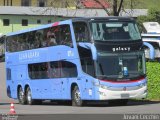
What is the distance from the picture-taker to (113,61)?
2430cm

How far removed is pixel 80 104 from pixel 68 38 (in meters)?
3.14

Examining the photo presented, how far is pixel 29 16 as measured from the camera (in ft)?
281

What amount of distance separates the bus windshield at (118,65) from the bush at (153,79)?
5223 millimetres

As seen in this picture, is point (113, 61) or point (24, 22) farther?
point (24, 22)

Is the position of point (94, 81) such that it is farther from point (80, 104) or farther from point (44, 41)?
point (44, 41)

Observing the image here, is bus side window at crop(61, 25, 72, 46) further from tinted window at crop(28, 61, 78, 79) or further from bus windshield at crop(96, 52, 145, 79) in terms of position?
bus windshield at crop(96, 52, 145, 79)

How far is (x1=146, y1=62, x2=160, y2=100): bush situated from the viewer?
29.8 meters

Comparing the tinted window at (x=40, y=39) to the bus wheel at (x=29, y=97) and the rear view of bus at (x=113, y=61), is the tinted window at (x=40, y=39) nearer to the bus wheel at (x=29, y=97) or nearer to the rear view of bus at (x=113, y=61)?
the rear view of bus at (x=113, y=61)

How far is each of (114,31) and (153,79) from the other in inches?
248

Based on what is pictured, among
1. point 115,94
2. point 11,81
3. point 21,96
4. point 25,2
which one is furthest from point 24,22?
point 115,94

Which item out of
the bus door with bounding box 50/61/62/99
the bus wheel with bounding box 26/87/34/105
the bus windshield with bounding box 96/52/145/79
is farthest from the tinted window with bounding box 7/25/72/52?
the bus wheel with bounding box 26/87/34/105

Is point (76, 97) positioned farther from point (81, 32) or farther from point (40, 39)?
point (40, 39)

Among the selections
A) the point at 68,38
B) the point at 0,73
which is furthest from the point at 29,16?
the point at 68,38

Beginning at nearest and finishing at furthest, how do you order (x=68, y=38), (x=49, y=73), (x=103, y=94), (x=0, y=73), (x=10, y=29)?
(x=103, y=94) < (x=68, y=38) < (x=49, y=73) < (x=0, y=73) < (x=10, y=29)
